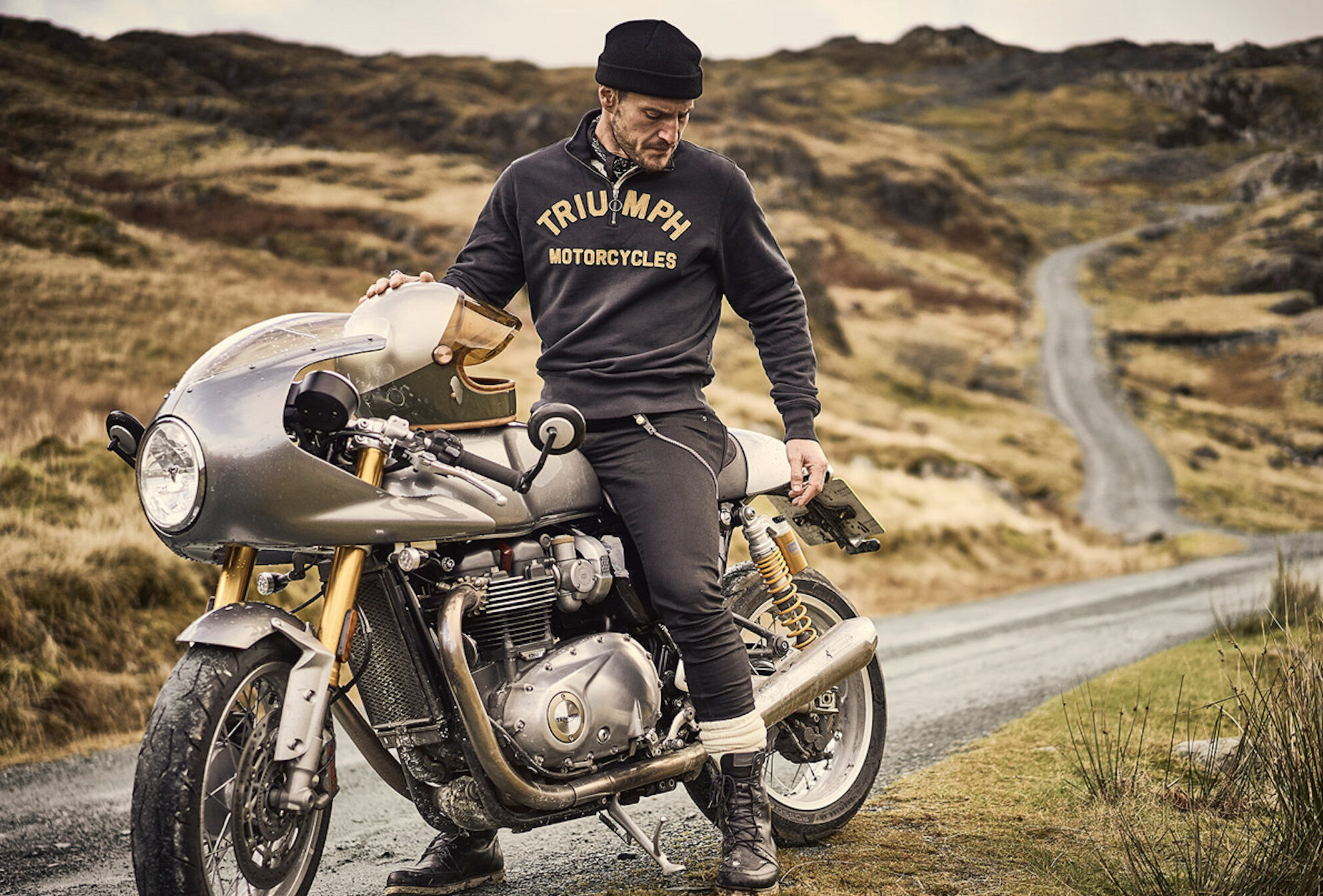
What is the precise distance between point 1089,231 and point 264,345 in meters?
125

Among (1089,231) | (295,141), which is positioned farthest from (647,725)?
(1089,231)

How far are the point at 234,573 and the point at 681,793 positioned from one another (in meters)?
3.01

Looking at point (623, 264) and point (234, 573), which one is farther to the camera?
point (623, 264)

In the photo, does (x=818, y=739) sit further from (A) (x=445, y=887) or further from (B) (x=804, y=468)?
(A) (x=445, y=887)

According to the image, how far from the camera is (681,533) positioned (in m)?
3.60

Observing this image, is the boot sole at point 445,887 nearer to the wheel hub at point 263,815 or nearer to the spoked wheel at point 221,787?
the spoked wheel at point 221,787

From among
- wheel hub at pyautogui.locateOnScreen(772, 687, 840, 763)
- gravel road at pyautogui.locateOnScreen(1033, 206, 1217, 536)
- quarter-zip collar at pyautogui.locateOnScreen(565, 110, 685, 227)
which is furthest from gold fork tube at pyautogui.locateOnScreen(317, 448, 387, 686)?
gravel road at pyautogui.locateOnScreen(1033, 206, 1217, 536)

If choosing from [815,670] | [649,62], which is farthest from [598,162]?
[815,670]

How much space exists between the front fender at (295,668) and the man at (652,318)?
105 cm

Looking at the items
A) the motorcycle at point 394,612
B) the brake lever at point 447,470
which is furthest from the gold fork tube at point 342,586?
the brake lever at point 447,470

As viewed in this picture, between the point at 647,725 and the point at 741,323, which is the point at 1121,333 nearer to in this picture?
the point at 741,323

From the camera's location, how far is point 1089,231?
4643 inches

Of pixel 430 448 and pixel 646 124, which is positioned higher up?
pixel 646 124

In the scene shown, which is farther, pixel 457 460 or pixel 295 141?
pixel 295 141
